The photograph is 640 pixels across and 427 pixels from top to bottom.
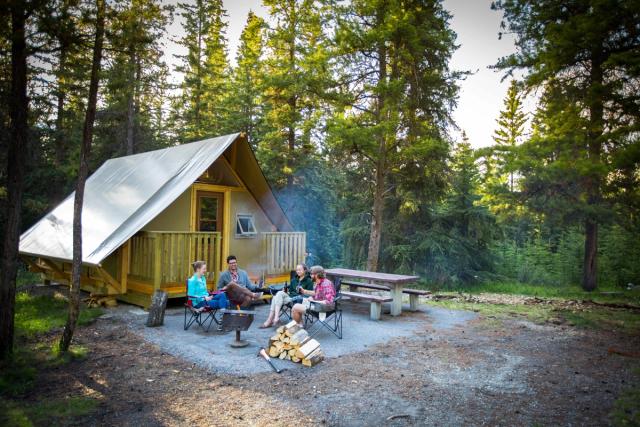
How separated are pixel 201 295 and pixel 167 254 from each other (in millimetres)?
1576

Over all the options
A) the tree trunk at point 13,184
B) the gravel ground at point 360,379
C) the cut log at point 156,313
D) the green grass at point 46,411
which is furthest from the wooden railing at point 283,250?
the green grass at point 46,411

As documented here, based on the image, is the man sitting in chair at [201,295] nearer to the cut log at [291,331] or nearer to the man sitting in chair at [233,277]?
the man sitting in chair at [233,277]

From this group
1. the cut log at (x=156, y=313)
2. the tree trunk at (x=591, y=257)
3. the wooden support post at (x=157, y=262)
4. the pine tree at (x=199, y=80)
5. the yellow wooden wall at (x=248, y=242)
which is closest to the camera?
the cut log at (x=156, y=313)

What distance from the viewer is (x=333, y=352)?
5.88 m

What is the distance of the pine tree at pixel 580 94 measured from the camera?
24.6 ft

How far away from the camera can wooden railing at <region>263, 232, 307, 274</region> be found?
1006 centimetres

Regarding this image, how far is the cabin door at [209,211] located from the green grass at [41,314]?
283cm

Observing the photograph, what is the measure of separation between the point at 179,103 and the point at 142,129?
2.82m

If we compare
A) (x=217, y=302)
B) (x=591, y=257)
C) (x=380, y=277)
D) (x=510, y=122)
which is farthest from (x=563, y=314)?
(x=510, y=122)

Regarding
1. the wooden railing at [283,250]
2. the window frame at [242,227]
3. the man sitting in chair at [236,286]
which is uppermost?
the window frame at [242,227]

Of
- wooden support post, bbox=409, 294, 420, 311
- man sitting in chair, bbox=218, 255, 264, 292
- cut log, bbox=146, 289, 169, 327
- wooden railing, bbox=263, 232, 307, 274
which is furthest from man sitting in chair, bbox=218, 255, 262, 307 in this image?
wooden support post, bbox=409, 294, 420, 311

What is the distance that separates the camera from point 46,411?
378 centimetres

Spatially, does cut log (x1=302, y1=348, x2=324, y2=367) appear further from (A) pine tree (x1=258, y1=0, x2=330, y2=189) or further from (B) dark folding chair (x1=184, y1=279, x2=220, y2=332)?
(A) pine tree (x1=258, y1=0, x2=330, y2=189)

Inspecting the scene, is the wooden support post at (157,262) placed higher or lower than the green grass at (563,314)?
higher
